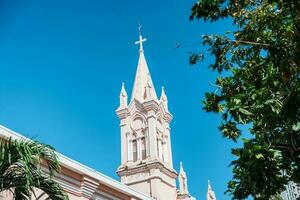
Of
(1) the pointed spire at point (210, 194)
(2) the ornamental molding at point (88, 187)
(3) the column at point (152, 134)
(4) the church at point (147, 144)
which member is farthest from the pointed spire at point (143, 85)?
(2) the ornamental molding at point (88, 187)

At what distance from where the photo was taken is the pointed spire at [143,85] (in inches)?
1481

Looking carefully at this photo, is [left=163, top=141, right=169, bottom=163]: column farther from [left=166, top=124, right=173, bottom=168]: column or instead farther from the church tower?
[left=166, top=124, right=173, bottom=168]: column

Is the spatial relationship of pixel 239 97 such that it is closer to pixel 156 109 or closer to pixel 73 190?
pixel 73 190

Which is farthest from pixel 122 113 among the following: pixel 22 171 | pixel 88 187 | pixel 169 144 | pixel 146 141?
pixel 22 171

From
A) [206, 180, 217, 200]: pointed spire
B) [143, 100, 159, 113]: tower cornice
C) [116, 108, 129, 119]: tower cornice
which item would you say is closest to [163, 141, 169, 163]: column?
[143, 100, 159, 113]: tower cornice

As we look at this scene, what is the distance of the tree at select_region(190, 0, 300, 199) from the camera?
329 inches

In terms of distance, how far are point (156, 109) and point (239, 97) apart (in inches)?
1116

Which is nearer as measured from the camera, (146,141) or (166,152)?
(146,141)

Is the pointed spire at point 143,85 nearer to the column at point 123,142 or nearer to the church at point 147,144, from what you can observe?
the church at point 147,144

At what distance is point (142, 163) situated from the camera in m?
34.6

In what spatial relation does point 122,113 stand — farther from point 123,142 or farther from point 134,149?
point 134,149

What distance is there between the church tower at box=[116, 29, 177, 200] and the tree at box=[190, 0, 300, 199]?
2358 centimetres

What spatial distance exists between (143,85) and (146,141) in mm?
5100

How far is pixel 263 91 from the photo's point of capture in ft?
28.8
